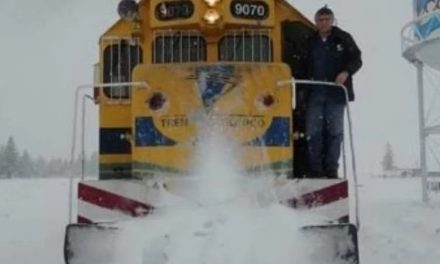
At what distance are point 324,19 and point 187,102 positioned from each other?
205cm

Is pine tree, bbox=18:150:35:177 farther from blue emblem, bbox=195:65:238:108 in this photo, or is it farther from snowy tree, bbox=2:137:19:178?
blue emblem, bbox=195:65:238:108

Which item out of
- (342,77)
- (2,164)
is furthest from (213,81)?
(2,164)

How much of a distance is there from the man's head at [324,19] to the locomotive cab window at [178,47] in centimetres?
136

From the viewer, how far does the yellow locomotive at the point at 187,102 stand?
745 centimetres

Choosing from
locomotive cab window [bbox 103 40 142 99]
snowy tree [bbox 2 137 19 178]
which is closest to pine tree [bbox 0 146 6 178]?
snowy tree [bbox 2 137 19 178]

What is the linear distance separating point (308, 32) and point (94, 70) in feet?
8.80

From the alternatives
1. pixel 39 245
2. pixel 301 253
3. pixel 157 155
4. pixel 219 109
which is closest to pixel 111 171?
pixel 157 155

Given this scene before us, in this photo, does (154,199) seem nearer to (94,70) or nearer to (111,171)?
(111,171)

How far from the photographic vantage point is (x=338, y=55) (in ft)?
28.6

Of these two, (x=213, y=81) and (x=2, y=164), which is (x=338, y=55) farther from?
(x=2, y=164)

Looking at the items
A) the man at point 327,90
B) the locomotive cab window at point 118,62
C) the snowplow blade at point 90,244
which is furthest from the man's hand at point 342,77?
the snowplow blade at point 90,244

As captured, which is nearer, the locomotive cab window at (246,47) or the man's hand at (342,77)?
the man's hand at (342,77)

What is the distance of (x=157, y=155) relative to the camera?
25.2 feet

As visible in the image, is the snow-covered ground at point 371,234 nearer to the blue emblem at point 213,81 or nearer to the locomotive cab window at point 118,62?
the locomotive cab window at point 118,62
